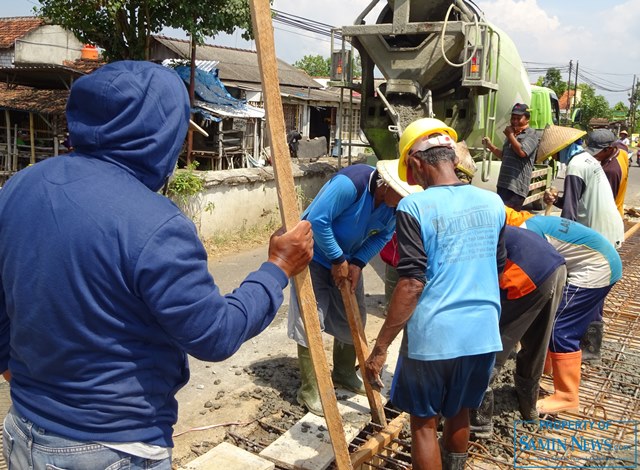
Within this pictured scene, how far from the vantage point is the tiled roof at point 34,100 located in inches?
467

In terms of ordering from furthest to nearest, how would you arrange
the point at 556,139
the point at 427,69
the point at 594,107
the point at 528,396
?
1. the point at 594,107
2. the point at 427,69
3. the point at 556,139
4. the point at 528,396

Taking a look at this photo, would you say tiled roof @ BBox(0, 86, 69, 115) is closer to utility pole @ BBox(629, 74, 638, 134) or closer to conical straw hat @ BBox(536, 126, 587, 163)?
conical straw hat @ BBox(536, 126, 587, 163)

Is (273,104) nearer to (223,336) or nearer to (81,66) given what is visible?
(223,336)

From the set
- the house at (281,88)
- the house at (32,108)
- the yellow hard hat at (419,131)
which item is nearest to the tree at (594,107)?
the house at (281,88)

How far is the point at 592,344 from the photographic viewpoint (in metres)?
4.77

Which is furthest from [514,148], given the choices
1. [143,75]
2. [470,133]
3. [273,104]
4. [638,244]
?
[143,75]

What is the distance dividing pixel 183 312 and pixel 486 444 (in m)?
2.79

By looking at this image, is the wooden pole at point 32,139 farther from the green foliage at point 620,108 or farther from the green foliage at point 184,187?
the green foliage at point 620,108

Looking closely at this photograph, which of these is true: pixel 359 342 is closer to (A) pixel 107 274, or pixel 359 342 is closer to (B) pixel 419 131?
(B) pixel 419 131

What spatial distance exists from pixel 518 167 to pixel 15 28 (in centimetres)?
2383

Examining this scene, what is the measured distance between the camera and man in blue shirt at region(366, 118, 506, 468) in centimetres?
250

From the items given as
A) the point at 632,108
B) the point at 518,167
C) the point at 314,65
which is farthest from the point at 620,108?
Result: the point at 518,167

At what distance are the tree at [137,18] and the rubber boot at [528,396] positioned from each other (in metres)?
7.34

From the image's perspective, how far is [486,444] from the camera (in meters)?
3.58
